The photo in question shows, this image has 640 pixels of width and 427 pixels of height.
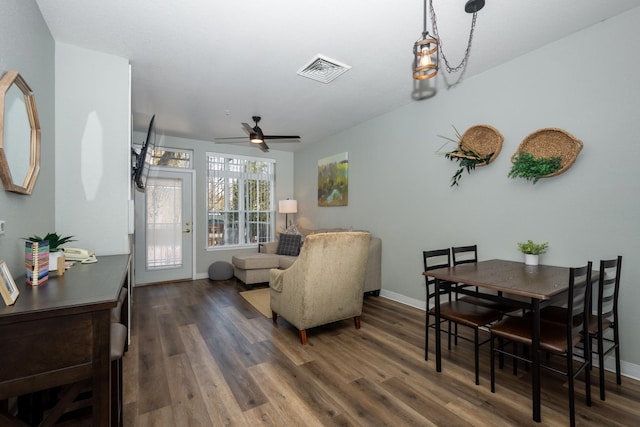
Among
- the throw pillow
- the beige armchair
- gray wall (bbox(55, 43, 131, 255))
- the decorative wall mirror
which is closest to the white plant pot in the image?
the decorative wall mirror

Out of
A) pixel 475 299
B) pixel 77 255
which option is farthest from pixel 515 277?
pixel 77 255

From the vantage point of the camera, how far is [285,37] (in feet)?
7.75

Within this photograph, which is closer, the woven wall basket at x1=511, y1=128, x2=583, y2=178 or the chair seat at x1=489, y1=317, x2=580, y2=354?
the chair seat at x1=489, y1=317, x2=580, y2=354

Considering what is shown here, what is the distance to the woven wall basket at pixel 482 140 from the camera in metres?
2.84

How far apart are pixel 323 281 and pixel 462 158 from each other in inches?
77.9

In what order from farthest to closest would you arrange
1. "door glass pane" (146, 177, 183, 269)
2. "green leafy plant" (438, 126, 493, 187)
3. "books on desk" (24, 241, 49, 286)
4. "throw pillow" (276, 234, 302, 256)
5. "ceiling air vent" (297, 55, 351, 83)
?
"throw pillow" (276, 234, 302, 256)
"door glass pane" (146, 177, 183, 269)
"green leafy plant" (438, 126, 493, 187)
"ceiling air vent" (297, 55, 351, 83)
"books on desk" (24, 241, 49, 286)

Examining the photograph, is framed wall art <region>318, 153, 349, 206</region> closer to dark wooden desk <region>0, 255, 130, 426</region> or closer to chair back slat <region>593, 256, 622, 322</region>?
chair back slat <region>593, 256, 622, 322</region>

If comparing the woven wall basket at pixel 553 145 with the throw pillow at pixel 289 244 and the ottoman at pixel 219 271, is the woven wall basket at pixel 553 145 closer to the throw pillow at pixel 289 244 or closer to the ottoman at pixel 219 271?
the throw pillow at pixel 289 244

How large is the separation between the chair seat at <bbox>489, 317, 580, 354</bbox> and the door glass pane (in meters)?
5.03

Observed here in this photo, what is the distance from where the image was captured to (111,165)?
8.50ft

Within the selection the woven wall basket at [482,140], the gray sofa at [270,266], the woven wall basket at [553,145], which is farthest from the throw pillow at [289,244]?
the woven wall basket at [553,145]

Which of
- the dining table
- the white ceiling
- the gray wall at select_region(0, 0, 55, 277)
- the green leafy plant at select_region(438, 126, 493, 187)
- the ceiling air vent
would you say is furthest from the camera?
the green leafy plant at select_region(438, 126, 493, 187)

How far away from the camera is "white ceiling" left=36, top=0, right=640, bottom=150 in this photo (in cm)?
204

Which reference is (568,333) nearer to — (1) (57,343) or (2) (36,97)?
(1) (57,343)
